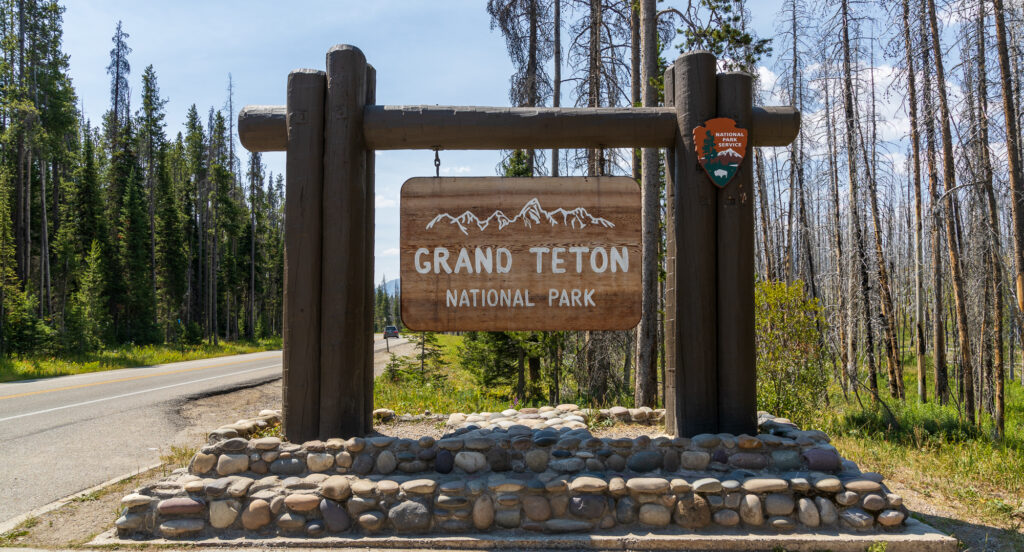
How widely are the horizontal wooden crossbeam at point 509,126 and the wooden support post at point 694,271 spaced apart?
0.22 m

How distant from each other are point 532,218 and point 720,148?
165 cm

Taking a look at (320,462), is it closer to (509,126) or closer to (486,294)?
(486,294)

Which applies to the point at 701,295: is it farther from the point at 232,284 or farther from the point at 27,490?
the point at 232,284

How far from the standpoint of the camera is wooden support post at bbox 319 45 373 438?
4551mm

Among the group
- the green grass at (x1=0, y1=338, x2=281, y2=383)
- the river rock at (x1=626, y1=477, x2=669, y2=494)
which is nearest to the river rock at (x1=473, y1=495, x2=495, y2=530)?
the river rock at (x1=626, y1=477, x2=669, y2=494)

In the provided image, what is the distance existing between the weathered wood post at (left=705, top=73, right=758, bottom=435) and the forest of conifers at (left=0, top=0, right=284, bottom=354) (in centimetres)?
2167

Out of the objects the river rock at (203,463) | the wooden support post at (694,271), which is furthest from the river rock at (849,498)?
the river rock at (203,463)

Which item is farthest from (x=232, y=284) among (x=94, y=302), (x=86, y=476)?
(x=86, y=476)

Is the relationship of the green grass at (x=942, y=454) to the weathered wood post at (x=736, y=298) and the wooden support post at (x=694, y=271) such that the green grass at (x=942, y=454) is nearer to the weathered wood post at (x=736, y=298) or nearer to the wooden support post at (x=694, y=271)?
the weathered wood post at (x=736, y=298)

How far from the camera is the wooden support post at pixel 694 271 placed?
4570mm

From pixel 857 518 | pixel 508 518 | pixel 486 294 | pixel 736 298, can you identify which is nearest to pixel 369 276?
pixel 486 294

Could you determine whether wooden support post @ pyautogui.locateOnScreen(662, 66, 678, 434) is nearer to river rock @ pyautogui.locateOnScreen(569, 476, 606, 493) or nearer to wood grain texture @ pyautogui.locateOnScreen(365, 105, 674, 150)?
wood grain texture @ pyautogui.locateOnScreen(365, 105, 674, 150)

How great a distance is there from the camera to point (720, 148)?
15.0ft

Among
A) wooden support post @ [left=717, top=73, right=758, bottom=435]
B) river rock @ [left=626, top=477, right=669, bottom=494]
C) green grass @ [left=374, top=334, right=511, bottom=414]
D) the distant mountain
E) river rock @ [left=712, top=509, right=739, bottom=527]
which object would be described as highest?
the distant mountain
